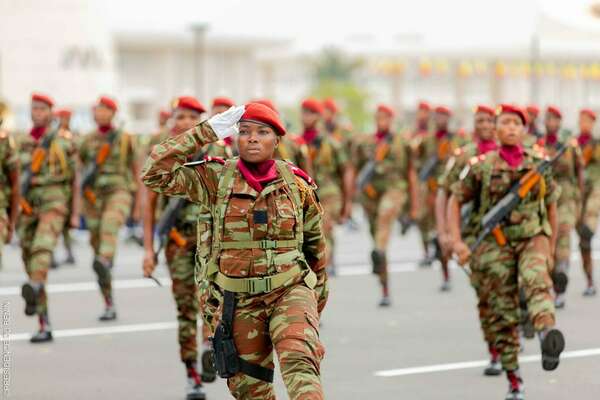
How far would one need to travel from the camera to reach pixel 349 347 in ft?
41.1

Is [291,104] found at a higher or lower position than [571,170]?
lower

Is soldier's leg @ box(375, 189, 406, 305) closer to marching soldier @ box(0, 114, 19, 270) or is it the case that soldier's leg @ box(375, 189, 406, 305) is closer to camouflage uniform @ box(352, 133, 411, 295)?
camouflage uniform @ box(352, 133, 411, 295)

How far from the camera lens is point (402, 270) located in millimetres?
18875

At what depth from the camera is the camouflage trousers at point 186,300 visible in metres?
10.1

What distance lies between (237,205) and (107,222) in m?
6.46

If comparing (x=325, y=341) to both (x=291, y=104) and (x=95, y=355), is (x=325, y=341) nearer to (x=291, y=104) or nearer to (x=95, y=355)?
(x=95, y=355)

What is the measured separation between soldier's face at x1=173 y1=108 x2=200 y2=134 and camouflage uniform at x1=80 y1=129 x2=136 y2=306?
3.90 meters

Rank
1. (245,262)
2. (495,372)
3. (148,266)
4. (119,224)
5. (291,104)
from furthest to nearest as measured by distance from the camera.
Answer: (291,104), (119,224), (495,372), (148,266), (245,262)

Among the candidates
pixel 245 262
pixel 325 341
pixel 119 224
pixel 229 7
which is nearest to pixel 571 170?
pixel 325 341

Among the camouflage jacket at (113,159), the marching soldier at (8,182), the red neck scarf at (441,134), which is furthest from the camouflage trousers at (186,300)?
the red neck scarf at (441,134)

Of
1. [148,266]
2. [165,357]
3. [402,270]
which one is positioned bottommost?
[402,270]

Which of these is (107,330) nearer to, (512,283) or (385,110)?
(385,110)

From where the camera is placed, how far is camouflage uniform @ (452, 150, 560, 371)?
9852mm

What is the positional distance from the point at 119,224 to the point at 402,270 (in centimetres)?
574
